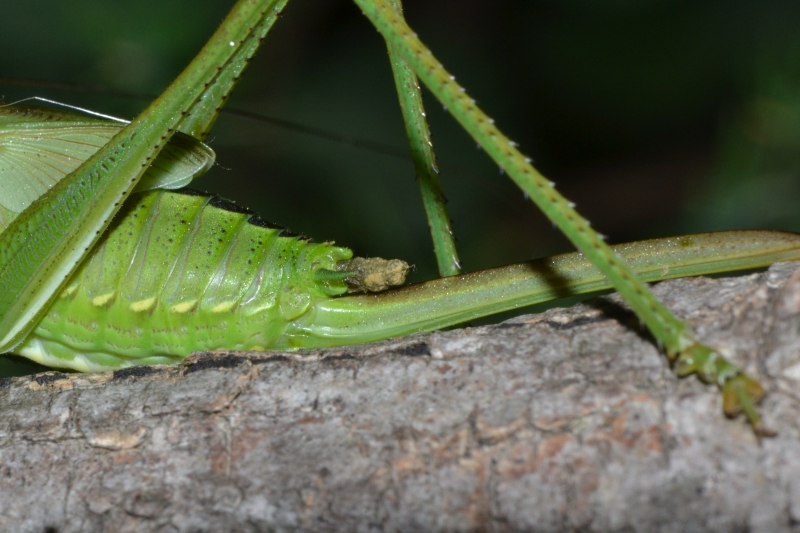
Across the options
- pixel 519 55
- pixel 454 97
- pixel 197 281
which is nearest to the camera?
pixel 454 97

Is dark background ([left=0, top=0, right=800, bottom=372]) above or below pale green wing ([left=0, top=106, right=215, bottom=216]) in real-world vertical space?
above

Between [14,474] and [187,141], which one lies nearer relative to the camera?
[14,474]

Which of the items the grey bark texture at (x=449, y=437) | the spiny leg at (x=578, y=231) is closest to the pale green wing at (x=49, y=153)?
the grey bark texture at (x=449, y=437)

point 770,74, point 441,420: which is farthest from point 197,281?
point 770,74

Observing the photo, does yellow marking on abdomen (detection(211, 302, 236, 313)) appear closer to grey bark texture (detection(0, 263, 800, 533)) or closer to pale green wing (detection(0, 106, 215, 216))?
grey bark texture (detection(0, 263, 800, 533))

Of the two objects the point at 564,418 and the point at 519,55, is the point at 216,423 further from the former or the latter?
the point at 519,55

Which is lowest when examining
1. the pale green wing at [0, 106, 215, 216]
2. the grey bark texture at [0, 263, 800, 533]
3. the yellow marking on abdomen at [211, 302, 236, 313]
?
the grey bark texture at [0, 263, 800, 533]

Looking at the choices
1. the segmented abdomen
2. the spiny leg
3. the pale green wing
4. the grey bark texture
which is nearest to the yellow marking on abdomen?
the segmented abdomen
